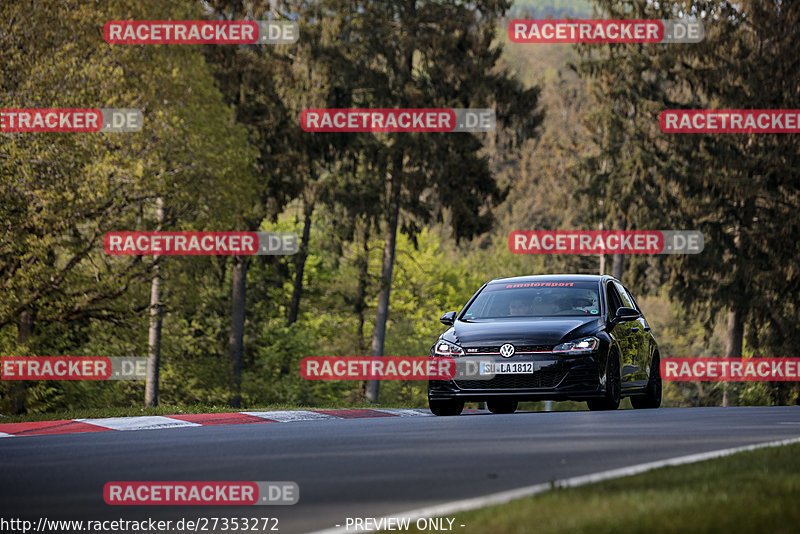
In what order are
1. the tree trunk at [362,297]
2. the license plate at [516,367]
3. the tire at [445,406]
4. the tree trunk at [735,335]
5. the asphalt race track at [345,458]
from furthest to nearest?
the tree trunk at [362,297] → the tree trunk at [735,335] → the tire at [445,406] → the license plate at [516,367] → the asphalt race track at [345,458]

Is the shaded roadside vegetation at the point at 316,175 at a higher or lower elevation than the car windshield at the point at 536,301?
higher

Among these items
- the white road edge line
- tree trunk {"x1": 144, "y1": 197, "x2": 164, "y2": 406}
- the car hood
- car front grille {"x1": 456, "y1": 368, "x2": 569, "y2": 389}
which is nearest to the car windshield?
the car hood

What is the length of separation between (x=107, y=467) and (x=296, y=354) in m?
40.7

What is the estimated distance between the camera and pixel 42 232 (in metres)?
24.0

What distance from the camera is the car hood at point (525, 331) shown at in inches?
584

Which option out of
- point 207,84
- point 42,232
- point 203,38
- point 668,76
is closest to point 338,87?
point 203,38

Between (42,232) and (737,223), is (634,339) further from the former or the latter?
(737,223)

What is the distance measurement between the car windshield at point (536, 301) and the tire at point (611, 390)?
30.4 inches

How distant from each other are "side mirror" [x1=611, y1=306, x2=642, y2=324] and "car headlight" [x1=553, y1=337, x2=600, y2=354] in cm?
110

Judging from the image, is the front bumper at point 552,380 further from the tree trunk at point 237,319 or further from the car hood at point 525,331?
the tree trunk at point 237,319

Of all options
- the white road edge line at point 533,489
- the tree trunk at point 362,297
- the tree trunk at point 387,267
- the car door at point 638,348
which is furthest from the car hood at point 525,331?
the tree trunk at point 362,297

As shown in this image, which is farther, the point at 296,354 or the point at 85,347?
the point at 296,354

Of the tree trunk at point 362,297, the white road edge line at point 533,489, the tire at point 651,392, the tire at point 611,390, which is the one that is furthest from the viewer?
the tree trunk at point 362,297

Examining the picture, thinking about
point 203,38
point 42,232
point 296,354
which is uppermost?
point 203,38
